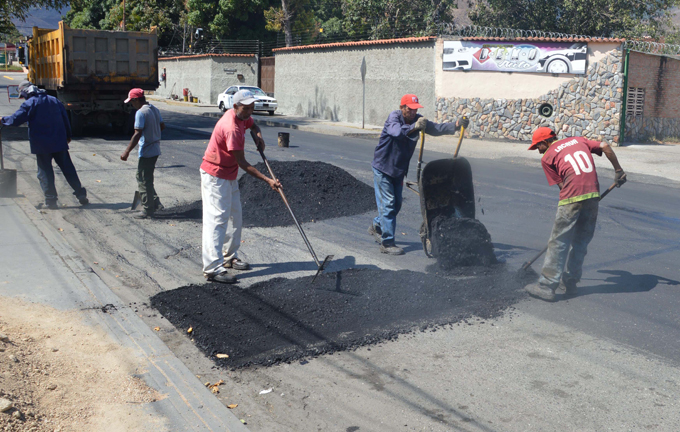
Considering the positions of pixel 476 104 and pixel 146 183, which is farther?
pixel 476 104

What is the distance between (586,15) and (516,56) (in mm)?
9600

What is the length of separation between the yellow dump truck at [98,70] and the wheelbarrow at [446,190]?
1315 cm

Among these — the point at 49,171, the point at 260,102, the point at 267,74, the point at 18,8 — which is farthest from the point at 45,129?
the point at 267,74

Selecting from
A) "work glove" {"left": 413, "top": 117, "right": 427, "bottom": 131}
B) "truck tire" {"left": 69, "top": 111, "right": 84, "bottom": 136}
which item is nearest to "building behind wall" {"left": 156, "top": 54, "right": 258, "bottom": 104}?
"truck tire" {"left": 69, "top": 111, "right": 84, "bottom": 136}

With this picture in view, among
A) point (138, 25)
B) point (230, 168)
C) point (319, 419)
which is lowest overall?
point (319, 419)

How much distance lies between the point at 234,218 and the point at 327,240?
1.73 metres

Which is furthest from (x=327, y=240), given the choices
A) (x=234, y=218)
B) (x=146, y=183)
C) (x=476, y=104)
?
(x=476, y=104)

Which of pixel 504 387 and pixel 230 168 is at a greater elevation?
pixel 230 168

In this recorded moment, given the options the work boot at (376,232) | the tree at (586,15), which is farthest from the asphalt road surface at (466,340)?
the tree at (586,15)

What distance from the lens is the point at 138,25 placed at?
4725 centimetres

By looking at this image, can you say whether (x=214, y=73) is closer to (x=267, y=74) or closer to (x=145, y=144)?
(x=267, y=74)

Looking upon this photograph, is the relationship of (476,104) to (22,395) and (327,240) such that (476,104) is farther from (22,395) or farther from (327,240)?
(22,395)

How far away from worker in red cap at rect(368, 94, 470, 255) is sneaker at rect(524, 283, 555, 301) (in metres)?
1.79

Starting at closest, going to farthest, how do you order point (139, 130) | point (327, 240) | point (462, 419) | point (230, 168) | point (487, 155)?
point (462, 419) → point (230, 168) → point (327, 240) → point (139, 130) → point (487, 155)
